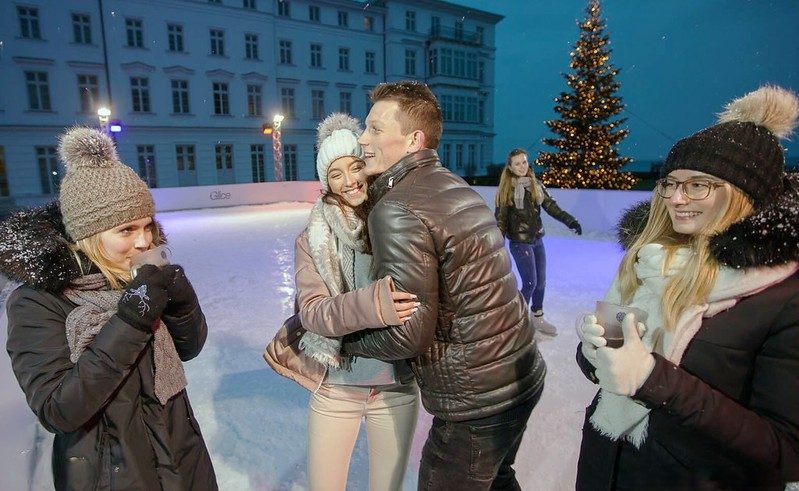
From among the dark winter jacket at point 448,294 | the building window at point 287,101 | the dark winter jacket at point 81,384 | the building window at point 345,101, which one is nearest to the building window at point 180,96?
the building window at point 287,101

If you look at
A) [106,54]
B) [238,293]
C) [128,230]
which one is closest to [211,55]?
[106,54]

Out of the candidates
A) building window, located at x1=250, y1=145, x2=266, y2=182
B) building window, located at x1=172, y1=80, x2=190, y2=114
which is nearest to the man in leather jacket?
building window, located at x1=172, y1=80, x2=190, y2=114

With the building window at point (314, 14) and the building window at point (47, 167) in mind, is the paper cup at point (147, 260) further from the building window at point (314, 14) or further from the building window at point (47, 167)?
the building window at point (314, 14)

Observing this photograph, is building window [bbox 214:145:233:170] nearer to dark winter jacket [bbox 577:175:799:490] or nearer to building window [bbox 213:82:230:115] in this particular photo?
building window [bbox 213:82:230:115]

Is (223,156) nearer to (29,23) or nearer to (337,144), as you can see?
(29,23)

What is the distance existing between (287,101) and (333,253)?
29.0 meters

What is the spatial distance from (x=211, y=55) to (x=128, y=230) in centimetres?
2816

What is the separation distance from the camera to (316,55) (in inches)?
1155

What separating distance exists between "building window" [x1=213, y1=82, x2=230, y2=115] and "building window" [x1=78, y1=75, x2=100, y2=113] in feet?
18.6

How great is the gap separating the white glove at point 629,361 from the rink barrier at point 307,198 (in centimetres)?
907

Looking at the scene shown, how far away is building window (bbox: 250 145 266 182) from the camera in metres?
27.4

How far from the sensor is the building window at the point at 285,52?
28.2 meters

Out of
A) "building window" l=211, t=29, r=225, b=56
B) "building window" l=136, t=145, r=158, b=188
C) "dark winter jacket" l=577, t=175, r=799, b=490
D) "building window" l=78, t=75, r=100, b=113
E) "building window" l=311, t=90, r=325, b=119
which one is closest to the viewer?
"dark winter jacket" l=577, t=175, r=799, b=490

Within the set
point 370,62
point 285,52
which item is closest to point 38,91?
point 285,52
